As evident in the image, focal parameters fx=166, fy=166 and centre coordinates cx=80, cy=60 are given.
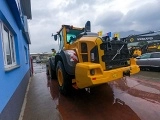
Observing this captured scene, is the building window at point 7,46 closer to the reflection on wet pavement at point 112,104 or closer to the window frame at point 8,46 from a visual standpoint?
the window frame at point 8,46

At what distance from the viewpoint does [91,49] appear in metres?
4.91

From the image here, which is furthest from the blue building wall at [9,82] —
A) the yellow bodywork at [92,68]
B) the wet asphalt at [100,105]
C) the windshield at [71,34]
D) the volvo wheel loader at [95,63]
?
the windshield at [71,34]

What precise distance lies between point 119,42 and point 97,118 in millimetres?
2474

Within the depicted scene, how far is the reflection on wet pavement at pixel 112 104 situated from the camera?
410 centimetres

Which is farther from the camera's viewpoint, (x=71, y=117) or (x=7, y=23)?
(x=7, y=23)

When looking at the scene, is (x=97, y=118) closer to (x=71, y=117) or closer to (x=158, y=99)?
(x=71, y=117)

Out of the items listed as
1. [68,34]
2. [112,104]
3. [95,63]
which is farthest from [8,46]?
[112,104]

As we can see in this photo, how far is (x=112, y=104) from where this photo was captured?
486 centimetres

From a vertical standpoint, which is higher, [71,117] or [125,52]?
[125,52]

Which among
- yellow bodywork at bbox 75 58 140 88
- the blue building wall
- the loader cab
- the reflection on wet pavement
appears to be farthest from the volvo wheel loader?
the blue building wall

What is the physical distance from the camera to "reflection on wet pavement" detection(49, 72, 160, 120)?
13.5ft

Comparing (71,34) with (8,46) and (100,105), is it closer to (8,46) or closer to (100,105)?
(8,46)

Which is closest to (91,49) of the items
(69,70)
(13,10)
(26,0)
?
(69,70)

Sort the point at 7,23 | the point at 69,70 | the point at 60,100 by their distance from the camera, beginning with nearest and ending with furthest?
the point at 7,23, the point at 69,70, the point at 60,100
